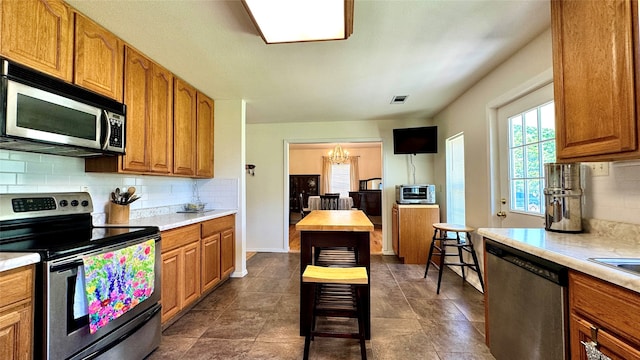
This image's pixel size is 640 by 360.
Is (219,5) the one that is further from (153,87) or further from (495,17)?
(495,17)

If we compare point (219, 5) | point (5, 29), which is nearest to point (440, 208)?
point (219, 5)

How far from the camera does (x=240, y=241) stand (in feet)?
→ 11.0

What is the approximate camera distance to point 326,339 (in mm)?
1977

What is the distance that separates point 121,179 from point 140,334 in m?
1.39

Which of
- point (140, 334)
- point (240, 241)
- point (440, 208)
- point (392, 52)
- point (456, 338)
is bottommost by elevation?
point (456, 338)

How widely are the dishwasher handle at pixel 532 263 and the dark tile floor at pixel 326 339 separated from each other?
2.67ft

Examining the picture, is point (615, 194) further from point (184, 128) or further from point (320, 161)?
point (320, 161)

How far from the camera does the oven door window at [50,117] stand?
1.29 metres

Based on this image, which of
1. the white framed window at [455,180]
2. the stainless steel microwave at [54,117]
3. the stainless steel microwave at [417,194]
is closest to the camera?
the stainless steel microwave at [54,117]

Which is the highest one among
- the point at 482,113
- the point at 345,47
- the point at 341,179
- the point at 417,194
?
the point at 345,47

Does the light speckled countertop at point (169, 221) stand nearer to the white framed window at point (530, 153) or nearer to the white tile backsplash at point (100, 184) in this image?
the white tile backsplash at point (100, 184)

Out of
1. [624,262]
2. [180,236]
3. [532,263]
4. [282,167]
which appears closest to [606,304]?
[624,262]

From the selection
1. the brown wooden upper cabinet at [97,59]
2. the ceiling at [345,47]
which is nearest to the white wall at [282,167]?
the ceiling at [345,47]

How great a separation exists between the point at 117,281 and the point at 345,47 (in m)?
2.23
